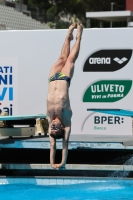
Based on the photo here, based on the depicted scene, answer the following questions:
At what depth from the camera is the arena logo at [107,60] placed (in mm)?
10898

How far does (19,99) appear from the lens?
1127 cm

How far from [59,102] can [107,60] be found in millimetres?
2882

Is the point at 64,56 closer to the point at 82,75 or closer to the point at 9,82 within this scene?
the point at 82,75

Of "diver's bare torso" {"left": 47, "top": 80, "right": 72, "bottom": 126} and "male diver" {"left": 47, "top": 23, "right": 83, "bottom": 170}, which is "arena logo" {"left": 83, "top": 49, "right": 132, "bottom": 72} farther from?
"diver's bare torso" {"left": 47, "top": 80, "right": 72, "bottom": 126}

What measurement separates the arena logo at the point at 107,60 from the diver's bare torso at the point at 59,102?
103 inches

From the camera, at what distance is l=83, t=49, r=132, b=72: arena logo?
10.9 metres

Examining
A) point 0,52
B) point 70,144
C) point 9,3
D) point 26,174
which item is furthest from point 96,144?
point 9,3

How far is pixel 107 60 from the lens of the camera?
10.9 meters

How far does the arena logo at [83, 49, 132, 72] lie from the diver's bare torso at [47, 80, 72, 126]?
2.62 metres

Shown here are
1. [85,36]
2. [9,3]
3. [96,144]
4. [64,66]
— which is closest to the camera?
[64,66]

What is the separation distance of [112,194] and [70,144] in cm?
122

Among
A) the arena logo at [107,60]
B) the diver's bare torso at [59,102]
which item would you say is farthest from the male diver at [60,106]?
the arena logo at [107,60]

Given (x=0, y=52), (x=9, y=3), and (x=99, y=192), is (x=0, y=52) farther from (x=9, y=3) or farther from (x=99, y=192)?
(x=9, y=3)

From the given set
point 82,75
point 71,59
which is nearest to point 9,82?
point 82,75
